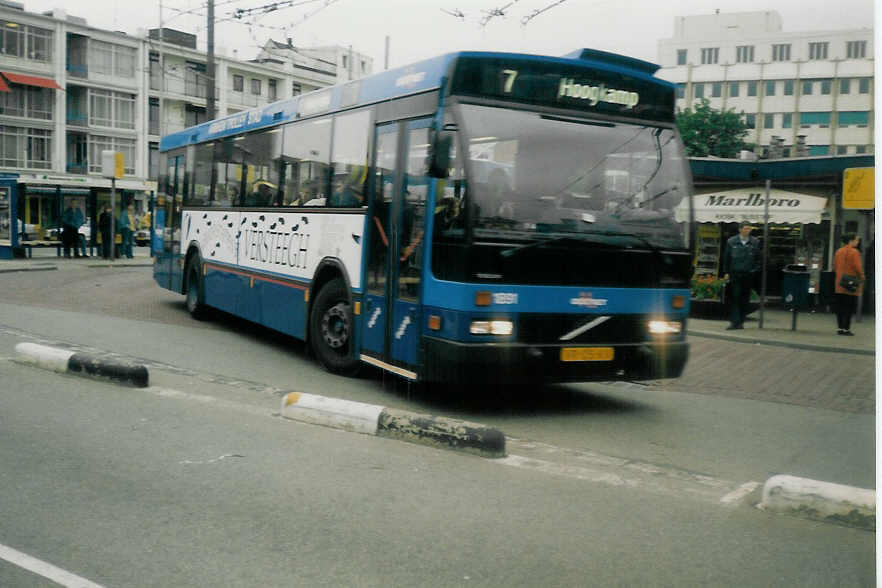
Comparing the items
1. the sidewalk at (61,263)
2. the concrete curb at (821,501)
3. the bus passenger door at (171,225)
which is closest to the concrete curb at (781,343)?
the bus passenger door at (171,225)

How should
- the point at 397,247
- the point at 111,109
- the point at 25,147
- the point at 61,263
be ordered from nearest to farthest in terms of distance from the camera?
the point at 397,247 < the point at 61,263 < the point at 25,147 < the point at 111,109

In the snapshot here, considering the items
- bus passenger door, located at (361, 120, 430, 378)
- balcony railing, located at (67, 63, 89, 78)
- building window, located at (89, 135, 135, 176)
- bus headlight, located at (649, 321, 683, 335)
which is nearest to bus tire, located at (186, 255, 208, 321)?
bus passenger door, located at (361, 120, 430, 378)

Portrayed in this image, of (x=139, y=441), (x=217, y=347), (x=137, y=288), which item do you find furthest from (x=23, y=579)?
(x=137, y=288)

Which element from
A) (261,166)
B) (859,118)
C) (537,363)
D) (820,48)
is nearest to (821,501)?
(859,118)

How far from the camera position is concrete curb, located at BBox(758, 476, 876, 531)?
5.17 m

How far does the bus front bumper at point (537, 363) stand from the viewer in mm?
7617

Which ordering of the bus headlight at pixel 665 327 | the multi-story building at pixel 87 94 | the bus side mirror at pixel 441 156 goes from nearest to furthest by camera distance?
1. the bus side mirror at pixel 441 156
2. the bus headlight at pixel 665 327
3. the multi-story building at pixel 87 94

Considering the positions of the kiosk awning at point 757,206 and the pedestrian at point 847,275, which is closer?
the pedestrian at point 847,275

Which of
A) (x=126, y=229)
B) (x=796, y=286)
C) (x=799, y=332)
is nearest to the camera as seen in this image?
(x=799, y=332)

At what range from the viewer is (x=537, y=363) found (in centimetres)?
781

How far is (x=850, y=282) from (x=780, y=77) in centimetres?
1263

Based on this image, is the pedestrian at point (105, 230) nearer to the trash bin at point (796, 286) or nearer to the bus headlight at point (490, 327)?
the trash bin at point (796, 286)

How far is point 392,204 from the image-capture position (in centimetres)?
869

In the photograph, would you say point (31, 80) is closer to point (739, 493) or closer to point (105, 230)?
point (105, 230)
